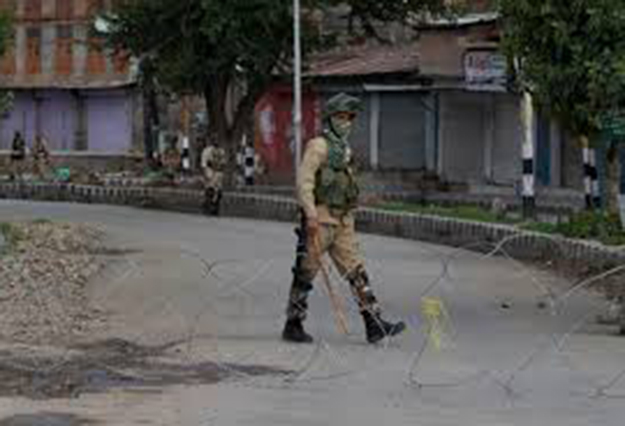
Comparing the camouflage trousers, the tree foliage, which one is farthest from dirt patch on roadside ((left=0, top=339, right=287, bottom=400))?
the tree foliage

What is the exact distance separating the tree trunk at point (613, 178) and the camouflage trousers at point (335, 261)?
11.9 ft

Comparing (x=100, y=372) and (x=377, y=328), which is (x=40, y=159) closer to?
(x=377, y=328)

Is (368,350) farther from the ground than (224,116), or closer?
closer

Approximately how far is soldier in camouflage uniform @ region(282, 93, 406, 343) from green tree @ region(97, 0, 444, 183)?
65.7 feet

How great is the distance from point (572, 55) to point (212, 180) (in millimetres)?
17019

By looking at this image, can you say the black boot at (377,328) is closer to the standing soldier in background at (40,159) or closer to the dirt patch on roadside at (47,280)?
the dirt patch on roadside at (47,280)

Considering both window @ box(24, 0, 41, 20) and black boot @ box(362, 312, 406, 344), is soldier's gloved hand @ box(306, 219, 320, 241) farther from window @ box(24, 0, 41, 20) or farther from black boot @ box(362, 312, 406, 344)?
window @ box(24, 0, 41, 20)

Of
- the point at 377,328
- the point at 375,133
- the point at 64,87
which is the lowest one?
the point at 377,328

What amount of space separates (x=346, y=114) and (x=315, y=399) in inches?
131

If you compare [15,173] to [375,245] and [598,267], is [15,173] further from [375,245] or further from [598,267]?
[598,267]

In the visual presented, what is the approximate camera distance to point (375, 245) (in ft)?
75.2

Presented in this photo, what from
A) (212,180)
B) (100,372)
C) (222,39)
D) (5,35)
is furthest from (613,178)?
(222,39)

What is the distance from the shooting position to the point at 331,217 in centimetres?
1223

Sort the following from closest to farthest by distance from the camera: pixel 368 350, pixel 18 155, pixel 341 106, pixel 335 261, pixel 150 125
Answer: pixel 368 350
pixel 341 106
pixel 335 261
pixel 150 125
pixel 18 155
